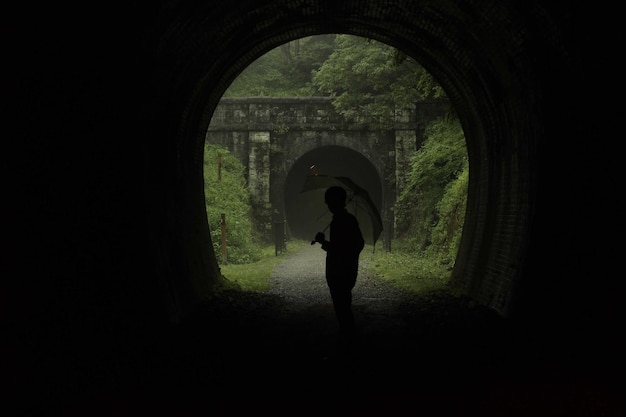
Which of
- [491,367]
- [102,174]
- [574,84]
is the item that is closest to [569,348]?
[491,367]

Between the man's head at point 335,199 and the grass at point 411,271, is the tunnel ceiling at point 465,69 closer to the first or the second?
the grass at point 411,271

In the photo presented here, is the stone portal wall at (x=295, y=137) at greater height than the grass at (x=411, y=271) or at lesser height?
greater

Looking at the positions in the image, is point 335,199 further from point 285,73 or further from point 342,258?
point 285,73

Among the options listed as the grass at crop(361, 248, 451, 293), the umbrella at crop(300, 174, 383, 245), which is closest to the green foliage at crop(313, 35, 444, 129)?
the grass at crop(361, 248, 451, 293)

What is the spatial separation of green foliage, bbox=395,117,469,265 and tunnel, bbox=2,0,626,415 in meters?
5.27

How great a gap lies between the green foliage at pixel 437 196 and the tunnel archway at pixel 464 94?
413 cm

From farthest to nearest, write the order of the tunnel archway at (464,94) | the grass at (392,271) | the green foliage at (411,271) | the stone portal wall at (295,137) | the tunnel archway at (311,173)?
the tunnel archway at (311,173), the stone portal wall at (295,137), the grass at (392,271), the green foliage at (411,271), the tunnel archway at (464,94)

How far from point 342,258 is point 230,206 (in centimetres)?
1376

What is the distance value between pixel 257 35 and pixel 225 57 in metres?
0.72

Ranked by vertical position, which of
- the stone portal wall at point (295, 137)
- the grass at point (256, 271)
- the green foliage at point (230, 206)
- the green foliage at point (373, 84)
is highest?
the green foliage at point (373, 84)

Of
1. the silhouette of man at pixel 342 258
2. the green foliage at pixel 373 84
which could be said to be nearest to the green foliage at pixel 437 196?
the green foliage at pixel 373 84

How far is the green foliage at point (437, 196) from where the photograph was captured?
548 inches

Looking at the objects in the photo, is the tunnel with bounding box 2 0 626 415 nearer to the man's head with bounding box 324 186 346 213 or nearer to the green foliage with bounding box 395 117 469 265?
the man's head with bounding box 324 186 346 213

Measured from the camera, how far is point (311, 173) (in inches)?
1093
